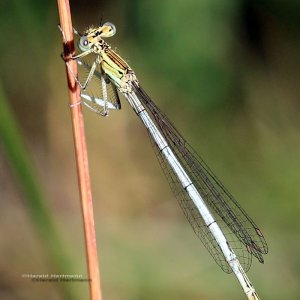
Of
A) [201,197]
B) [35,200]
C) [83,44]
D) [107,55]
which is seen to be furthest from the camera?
[201,197]

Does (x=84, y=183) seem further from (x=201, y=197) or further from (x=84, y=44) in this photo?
(x=201, y=197)

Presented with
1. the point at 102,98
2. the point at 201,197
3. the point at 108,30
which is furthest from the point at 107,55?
the point at 201,197

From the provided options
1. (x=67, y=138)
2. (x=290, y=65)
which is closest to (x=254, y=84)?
(x=290, y=65)

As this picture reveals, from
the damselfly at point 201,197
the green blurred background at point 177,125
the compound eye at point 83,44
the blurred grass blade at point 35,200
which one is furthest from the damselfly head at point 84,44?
the green blurred background at point 177,125

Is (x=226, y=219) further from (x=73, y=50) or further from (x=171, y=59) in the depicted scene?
(x=73, y=50)

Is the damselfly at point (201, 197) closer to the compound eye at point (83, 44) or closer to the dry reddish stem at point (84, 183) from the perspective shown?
the compound eye at point (83, 44)

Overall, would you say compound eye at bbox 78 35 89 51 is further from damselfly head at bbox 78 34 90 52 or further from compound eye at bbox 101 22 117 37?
compound eye at bbox 101 22 117 37

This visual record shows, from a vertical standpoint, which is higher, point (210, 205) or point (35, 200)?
point (210, 205)

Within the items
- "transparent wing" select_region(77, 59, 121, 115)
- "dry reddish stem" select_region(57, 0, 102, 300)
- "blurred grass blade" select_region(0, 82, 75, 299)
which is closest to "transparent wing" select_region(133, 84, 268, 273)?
"transparent wing" select_region(77, 59, 121, 115)
